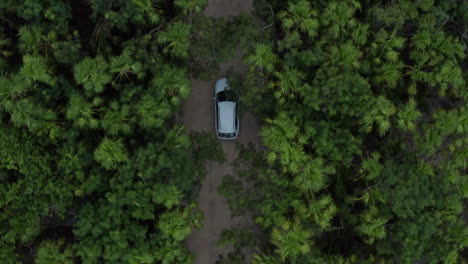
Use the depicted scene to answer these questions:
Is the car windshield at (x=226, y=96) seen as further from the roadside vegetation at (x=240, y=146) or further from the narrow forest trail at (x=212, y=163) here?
the roadside vegetation at (x=240, y=146)

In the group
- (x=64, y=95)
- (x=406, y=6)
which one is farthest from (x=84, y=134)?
(x=406, y=6)

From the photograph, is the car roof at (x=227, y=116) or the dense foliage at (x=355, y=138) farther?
the car roof at (x=227, y=116)

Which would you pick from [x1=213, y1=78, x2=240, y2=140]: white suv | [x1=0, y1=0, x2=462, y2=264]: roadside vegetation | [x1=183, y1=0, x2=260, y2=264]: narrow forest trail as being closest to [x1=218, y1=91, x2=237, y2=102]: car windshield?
[x1=213, y1=78, x2=240, y2=140]: white suv

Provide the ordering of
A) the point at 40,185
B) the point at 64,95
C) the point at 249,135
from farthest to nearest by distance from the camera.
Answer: the point at 249,135
the point at 64,95
the point at 40,185

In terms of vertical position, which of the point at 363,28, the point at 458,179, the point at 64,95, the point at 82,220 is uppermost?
the point at 363,28

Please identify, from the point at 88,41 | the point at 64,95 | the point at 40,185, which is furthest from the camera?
the point at 88,41

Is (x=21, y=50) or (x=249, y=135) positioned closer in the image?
(x=21, y=50)

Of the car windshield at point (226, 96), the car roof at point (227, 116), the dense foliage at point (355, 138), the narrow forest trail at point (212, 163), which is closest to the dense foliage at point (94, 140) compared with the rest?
the dense foliage at point (355, 138)

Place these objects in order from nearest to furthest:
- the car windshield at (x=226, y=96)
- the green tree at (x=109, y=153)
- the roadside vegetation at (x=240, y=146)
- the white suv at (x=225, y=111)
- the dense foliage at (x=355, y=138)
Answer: the green tree at (x=109, y=153)
the roadside vegetation at (x=240, y=146)
the dense foliage at (x=355, y=138)
the car windshield at (x=226, y=96)
the white suv at (x=225, y=111)

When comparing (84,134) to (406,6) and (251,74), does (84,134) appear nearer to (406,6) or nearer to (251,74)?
(251,74)
